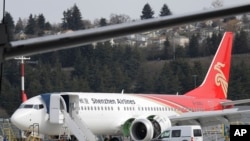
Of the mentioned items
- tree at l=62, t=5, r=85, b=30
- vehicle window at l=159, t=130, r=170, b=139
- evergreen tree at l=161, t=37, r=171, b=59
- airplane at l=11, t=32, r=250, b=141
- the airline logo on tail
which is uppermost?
tree at l=62, t=5, r=85, b=30

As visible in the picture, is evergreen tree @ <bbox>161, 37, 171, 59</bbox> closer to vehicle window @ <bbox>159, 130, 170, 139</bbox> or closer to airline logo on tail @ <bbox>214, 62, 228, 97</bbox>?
airline logo on tail @ <bbox>214, 62, 228, 97</bbox>

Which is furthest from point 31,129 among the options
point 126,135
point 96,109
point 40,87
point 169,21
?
point 169,21

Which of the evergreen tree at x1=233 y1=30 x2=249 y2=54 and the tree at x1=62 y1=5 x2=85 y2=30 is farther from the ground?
the tree at x1=62 y1=5 x2=85 y2=30

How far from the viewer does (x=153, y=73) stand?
63.0 m

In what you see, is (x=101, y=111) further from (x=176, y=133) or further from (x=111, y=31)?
(x=111, y=31)

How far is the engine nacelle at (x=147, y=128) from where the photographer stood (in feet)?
128

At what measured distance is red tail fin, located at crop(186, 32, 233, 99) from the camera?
160 feet

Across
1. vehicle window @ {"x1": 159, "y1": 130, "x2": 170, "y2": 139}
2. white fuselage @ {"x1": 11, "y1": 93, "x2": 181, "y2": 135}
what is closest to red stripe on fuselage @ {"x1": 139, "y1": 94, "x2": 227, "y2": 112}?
white fuselage @ {"x1": 11, "y1": 93, "x2": 181, "y2": 135}

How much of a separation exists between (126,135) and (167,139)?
4810mm

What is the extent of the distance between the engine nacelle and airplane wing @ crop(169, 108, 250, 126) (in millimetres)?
1598

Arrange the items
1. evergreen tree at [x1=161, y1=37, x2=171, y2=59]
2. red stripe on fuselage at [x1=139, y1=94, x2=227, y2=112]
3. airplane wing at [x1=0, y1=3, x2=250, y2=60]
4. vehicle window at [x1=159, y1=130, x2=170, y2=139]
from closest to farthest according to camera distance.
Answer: airplane wing at [x1=0, y1=3, x2=250, y2=60]
vehicle window at [x1=159, y1=130, x2=170, y2=139]
red stripe on fuselage at [x1=139, y1=94, x2=227, y2=112]
evergreen tree at [x1=161, y1=37, x2=171, y2=59]

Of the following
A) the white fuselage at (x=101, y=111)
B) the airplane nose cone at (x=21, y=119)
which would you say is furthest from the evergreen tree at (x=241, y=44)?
the airplane nose cone at (x=21, y=119)

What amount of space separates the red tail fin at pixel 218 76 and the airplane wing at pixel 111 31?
146 ft

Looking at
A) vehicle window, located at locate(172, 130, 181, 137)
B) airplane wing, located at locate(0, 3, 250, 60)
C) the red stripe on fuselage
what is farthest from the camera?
the red stripe on fuselage
